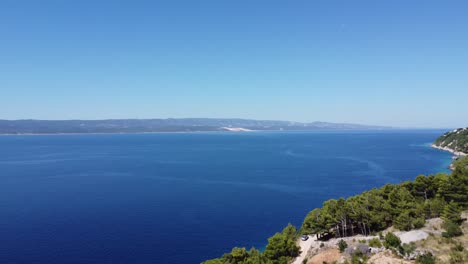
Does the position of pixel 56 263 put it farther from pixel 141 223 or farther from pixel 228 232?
pixel 228 232

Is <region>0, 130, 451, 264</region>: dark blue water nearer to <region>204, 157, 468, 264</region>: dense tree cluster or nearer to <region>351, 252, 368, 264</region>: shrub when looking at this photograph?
<region>204, 157, 468, 264</region>: dense tree cluster

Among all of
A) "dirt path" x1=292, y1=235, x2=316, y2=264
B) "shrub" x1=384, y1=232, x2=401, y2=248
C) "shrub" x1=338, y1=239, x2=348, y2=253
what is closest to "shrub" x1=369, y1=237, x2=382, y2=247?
"shrub" x1=384, y1=232, x2=401, y2=248

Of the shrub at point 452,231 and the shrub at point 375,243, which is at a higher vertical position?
the shrub at point 452,231

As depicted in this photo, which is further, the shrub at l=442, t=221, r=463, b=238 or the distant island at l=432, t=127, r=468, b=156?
the distant island at l=432, t=127, r=468, b=156

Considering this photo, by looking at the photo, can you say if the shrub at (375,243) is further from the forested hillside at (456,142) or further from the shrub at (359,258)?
the forested hillside at (456,142)

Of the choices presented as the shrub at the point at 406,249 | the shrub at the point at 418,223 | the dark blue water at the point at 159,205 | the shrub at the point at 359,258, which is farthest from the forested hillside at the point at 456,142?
the shrub at the point at 359,258

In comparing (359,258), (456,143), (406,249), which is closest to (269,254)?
(359,258)
